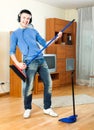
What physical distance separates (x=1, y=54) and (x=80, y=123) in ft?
7.17

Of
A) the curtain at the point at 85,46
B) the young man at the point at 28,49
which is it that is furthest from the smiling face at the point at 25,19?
the curtain at the point at 85,46

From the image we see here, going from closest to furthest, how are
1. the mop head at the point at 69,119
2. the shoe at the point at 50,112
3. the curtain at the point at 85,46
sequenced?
the mop head at the point at 69,119 < the shoe at the point at 50,112 < the curtain at the point at 85,46

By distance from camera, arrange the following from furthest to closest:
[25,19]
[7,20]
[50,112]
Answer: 1. [7,20]
2. [50,112]
3. [25,19]

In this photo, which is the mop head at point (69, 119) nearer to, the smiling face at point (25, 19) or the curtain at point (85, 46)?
the smiling face at point (25, 19)

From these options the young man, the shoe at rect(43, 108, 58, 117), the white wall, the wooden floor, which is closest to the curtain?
the white wall

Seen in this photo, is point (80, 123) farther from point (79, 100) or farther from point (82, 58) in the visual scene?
point (82, 58)

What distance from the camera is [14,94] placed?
409cm

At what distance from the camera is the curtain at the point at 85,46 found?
5273 millimetres

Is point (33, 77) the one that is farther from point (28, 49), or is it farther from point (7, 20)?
point (7, 20)

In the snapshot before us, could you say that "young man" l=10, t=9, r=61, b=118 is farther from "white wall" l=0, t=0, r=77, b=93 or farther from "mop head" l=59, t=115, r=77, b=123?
"white wall" l=0, t=0, r=77, b=93

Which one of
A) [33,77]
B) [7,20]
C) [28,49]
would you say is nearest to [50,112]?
[33,77]

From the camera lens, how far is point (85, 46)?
5410mm

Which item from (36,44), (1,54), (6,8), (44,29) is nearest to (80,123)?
(36,44)

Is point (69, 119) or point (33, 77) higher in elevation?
point (33, 77)
